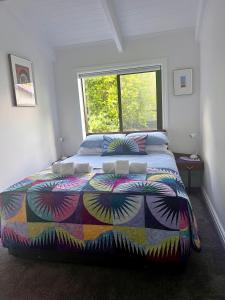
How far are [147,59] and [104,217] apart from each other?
2665 mm

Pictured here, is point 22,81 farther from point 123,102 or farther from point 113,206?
point 113,206

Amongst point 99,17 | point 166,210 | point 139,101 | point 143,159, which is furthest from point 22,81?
point 166,210

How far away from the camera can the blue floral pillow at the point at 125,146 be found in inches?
125

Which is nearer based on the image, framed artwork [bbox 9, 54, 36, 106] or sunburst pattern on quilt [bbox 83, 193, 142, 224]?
sunburst pattern on quilt [bbox 83, 193, 142, 224]

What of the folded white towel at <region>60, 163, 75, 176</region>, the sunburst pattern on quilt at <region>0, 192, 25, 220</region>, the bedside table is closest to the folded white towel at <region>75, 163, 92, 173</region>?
the folded white towel at <region>60, 163, 75, 176</region>

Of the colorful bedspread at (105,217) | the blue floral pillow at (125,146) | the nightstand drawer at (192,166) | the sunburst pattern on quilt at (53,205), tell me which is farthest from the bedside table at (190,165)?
the sunburst pattern on quilt at (53,205)

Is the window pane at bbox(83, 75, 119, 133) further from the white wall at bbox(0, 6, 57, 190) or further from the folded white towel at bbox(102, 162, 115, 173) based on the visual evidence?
the folded white towel at bbox(102, 162, 115, 173)

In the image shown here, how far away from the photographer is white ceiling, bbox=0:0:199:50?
9.18 ft

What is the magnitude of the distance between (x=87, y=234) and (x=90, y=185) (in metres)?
0.39

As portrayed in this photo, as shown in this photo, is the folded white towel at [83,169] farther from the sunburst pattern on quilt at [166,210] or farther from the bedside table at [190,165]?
the bedside table at [190,165]

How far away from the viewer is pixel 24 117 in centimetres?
318

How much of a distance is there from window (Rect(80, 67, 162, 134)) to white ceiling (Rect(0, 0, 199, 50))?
1.89 feet

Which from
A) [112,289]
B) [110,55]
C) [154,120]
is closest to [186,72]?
[154,120]

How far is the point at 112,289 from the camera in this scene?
1615 millimetres
